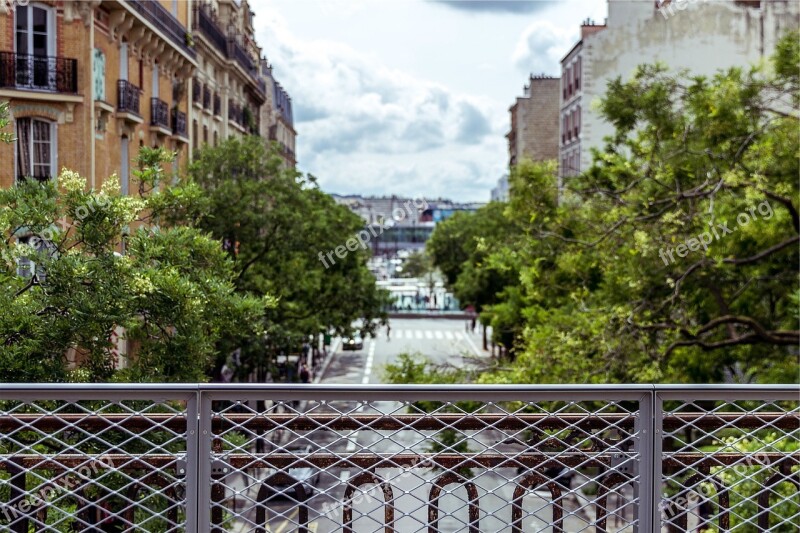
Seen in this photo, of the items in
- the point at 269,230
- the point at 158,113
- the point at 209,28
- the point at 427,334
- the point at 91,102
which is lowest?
the point at 427,334

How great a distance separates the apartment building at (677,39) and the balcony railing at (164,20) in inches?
814

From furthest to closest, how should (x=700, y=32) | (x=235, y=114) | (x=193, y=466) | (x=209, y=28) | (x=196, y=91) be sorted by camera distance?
1. (x=235, y=114)
2. (x=700, y=32)
3. (x=209, y=28)
4. (x=196, y=91)
5. (x=193, y=466)

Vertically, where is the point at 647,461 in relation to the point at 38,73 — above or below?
below

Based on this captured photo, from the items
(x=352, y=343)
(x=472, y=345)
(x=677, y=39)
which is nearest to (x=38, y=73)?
(x=677, y=39)

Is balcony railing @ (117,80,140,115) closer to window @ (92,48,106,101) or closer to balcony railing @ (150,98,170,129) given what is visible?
window @ (92,48,106,101)

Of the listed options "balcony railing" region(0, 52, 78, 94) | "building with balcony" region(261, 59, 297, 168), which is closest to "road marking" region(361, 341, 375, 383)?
"building with balcony" region(261, 59, 297, 168)

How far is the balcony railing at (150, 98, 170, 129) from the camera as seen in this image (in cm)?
3484

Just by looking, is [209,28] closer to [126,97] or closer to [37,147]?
[126,97]

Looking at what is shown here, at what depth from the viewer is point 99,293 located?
11.9m

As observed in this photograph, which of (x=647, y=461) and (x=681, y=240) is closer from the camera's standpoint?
(x=647, y=461)

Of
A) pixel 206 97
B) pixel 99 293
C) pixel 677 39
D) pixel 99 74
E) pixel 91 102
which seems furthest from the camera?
pixel 677 39

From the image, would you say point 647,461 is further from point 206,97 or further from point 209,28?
point 209,28

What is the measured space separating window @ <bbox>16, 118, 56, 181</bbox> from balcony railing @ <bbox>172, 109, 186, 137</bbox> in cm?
1073

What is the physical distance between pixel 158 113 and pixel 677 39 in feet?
89.9
